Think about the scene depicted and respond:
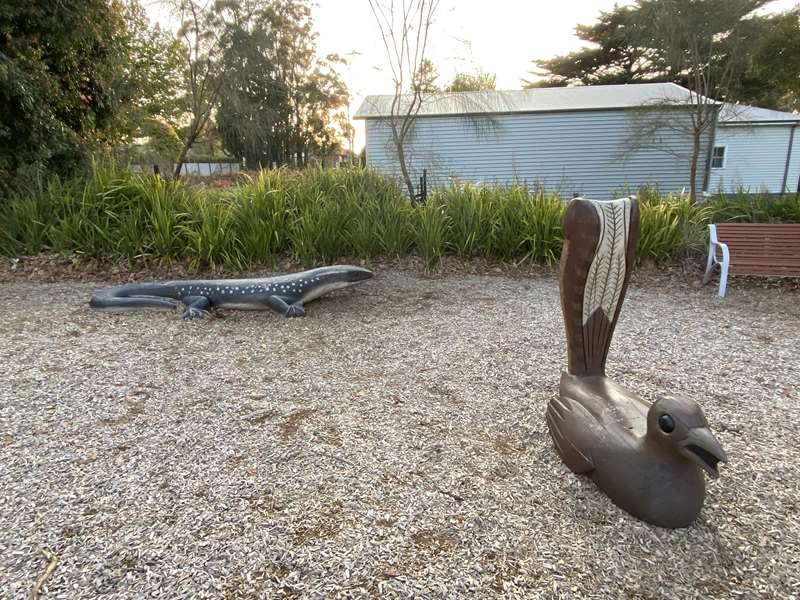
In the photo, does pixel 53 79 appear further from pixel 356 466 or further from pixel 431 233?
pixel 356 466

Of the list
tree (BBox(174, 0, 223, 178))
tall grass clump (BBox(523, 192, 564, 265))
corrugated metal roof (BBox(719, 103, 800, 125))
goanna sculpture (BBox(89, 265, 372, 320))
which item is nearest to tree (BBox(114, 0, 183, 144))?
tree (BBox(174, 0, 223, 178))

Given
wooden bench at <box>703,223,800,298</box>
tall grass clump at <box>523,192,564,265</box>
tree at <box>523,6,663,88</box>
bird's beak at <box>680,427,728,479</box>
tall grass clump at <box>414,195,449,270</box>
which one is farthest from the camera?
tree at <box>523,6,663,88</box>

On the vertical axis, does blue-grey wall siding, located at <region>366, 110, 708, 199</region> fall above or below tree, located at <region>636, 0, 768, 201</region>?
below

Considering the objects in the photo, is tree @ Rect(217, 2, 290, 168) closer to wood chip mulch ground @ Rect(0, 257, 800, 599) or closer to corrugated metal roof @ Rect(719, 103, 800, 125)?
wood chip mulch ground @ Rect(0, 257, 800, 599)

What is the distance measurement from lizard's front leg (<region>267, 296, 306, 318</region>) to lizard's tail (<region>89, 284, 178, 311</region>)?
0.87 metres

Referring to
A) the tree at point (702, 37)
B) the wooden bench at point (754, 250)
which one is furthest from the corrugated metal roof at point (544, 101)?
the wooden bench at point (754, 250)

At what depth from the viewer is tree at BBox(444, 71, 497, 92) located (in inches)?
353

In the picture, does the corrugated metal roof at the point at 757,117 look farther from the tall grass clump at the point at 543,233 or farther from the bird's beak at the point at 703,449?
the bird's beak at the point at 703,449

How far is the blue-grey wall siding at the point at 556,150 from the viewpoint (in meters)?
13.1

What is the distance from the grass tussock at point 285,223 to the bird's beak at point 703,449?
13.9 feet

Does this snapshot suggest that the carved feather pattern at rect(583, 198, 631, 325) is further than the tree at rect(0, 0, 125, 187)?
No

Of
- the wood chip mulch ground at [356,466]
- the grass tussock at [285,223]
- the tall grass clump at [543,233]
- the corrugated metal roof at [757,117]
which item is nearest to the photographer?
the wood chip mulch ground at [356,466]

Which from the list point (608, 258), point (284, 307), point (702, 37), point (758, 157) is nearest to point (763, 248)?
point (608, 258)

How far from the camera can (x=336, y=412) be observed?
93.0 inches
